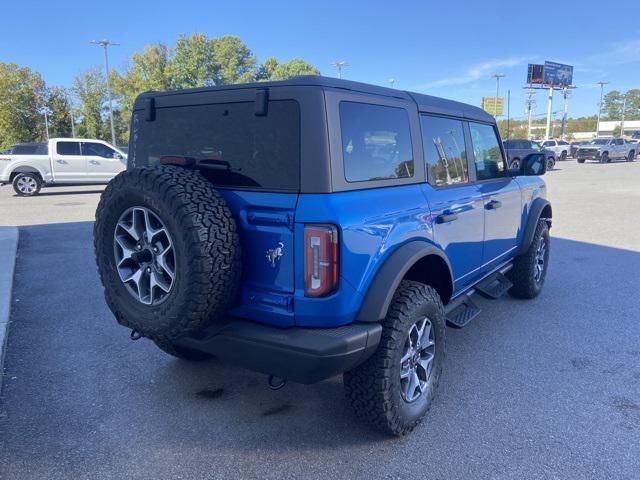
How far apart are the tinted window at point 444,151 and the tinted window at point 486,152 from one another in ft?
0.93

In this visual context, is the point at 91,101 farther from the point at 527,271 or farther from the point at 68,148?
the point at 527,271

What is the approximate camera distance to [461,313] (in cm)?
382

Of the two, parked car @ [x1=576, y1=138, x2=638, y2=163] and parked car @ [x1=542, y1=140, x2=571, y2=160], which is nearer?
parked car @ [x1=576, y1=138, x2=638, y2=163]

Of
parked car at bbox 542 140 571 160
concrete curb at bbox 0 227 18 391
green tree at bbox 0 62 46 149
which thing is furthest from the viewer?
green tree at bbox 0 62 46 149

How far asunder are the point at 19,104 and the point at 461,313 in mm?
61611

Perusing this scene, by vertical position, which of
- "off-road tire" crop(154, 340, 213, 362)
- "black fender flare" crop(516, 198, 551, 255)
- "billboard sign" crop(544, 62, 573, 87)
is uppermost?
"billboard sign" crop(544, 62, 573, 87)

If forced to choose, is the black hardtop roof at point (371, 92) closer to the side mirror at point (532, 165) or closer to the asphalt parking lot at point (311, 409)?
the side mirror at point (532, 165)

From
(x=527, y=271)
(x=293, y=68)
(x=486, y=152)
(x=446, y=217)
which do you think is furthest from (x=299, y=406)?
(x=293, y=68)

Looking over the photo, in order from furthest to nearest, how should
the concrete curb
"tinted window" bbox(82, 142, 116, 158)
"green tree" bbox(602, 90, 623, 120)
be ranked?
"green tree" bbox(602, 90, 623, 120)
"tinted window" bbox(82, 142, 116, 158)
the concrete curb

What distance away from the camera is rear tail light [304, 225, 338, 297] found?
93.4 inches

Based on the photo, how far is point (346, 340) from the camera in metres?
2.39

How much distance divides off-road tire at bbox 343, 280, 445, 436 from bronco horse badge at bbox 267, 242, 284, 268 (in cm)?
72

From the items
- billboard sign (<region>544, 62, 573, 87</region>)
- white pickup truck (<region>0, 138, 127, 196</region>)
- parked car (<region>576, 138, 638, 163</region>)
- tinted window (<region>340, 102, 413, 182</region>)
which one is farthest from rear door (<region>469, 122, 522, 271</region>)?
billboard sign (<region>544, 62, 573, 87</region>)

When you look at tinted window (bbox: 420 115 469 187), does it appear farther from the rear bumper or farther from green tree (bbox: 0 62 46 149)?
green tree (bbox: 0 62 46 149)
